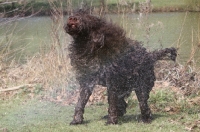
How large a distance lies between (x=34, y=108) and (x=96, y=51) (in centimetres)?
221

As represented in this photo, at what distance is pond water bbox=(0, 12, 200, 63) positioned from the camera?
9.02 meters

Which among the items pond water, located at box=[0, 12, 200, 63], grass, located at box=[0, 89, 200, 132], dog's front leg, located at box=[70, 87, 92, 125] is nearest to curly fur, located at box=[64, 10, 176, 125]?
dog's front leg, located at box=[70, 87, 92, 125]

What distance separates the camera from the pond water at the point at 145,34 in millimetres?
9023

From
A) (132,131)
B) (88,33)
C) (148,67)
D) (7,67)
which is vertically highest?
(88,33)

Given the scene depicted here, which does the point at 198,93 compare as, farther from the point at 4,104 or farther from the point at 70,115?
the point at 4,104

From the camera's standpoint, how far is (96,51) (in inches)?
212

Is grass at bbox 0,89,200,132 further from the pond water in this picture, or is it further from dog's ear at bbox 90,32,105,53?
the pond water

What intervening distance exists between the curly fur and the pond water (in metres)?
0.82

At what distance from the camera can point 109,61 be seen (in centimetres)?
552

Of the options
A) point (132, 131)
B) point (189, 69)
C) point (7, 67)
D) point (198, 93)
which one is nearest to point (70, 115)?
point (132, 131)

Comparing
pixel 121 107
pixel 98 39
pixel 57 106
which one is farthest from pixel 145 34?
pixel 98 39

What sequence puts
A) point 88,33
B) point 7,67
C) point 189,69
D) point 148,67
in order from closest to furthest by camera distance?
point 88,33 < point 148,67 < point 189,69 < point 7,67

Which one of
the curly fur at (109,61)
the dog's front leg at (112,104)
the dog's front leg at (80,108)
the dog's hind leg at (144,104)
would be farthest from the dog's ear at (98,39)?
the dog's hind leg at (144,104)

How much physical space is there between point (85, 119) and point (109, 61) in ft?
3.59
